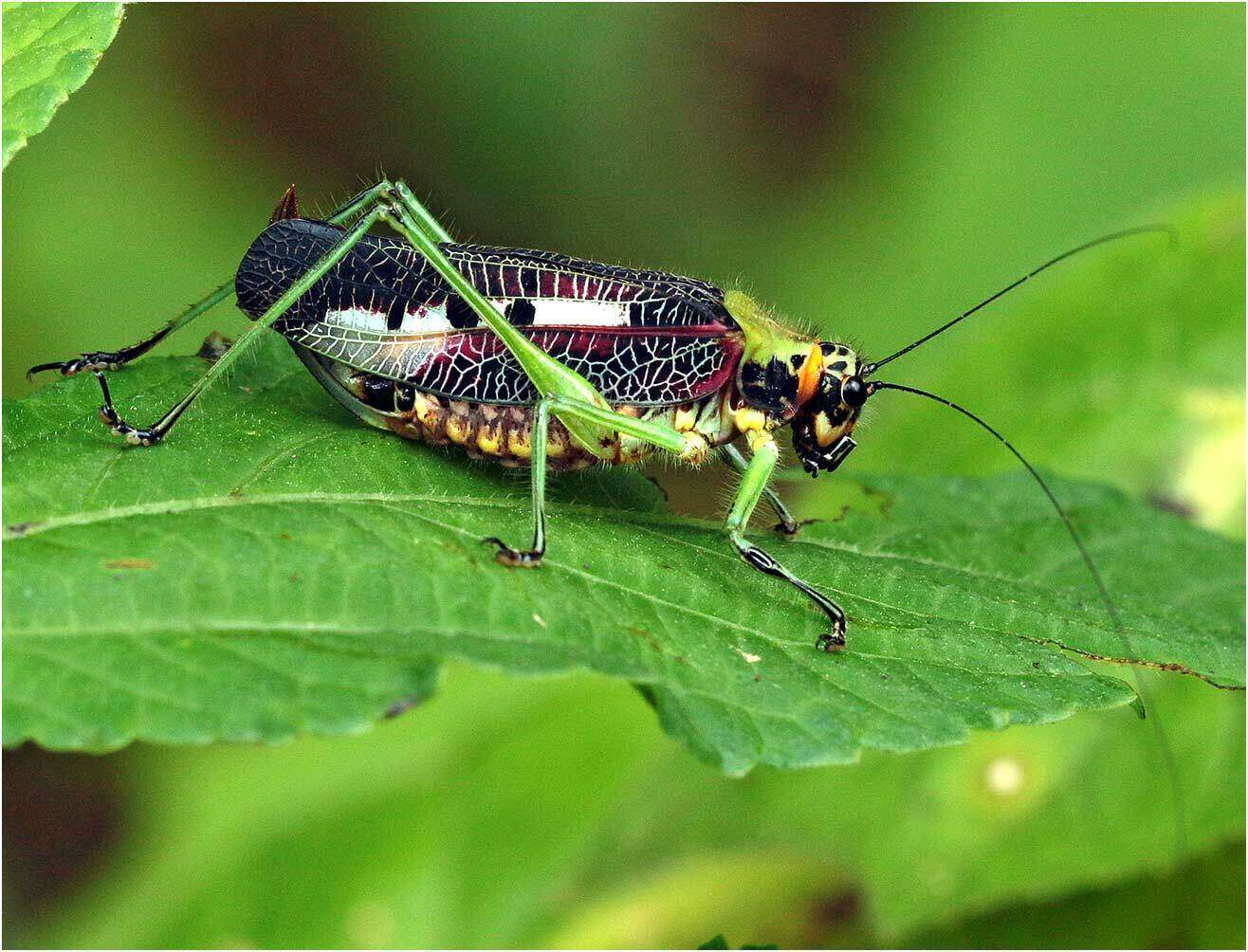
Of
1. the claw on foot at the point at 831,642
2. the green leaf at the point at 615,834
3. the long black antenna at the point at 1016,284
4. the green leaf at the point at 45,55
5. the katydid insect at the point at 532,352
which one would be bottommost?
the green leaf at the point at 615,834

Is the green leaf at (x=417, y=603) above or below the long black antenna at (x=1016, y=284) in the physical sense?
below

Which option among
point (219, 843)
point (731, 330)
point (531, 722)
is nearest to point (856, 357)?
point (731, 330)

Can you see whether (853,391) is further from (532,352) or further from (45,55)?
(45,55)

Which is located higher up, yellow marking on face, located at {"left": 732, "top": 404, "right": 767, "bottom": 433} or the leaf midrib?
yellow marking on face, located at {"left": 732, "top": 404, "right": 767, "bottom": 433}

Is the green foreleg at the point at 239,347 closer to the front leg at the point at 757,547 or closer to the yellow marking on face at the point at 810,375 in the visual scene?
the front leg at the point at 757,547

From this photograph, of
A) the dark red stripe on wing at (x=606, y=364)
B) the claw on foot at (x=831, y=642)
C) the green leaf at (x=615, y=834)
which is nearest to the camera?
the claw on foot at (x=831, y=642)

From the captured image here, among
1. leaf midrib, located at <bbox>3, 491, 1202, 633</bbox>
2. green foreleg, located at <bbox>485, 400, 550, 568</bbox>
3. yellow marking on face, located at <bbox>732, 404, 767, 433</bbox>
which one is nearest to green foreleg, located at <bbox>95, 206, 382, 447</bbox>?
leaf midrib, located at <bbox>3, 491, 1202, 633</bbox>

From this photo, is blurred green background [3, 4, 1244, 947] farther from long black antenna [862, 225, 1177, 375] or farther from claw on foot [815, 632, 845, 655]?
claw on foot [815, 632, 845, 655]

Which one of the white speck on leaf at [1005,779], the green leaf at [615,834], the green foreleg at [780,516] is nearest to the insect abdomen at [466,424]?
the green foreleg at [780,516]
